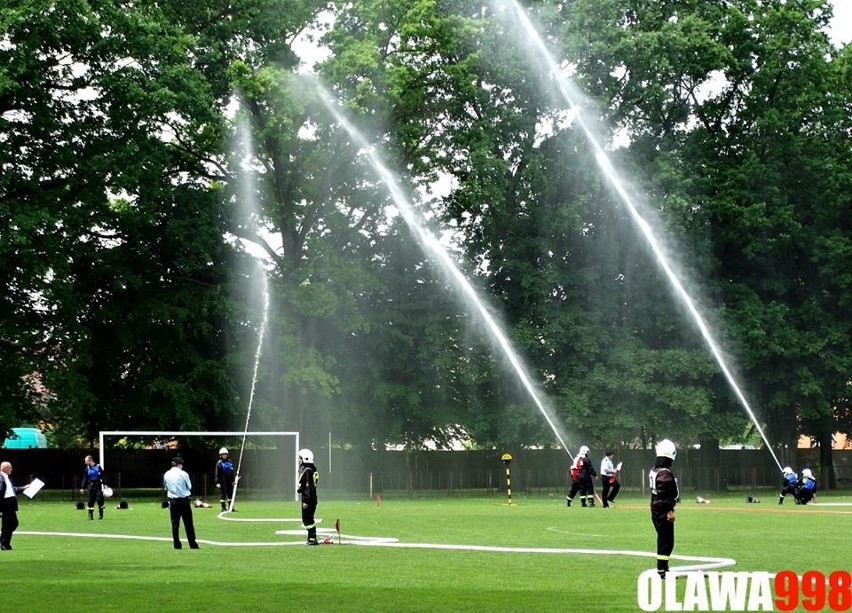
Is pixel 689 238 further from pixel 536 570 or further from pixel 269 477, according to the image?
pixel 536 570

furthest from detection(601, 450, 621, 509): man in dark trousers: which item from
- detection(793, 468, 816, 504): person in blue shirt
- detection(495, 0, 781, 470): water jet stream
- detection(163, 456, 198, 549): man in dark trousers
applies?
detection(163, 456, 198, 549): man in dark trousers

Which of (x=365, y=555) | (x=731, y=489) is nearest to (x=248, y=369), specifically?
(x=731, y=489)

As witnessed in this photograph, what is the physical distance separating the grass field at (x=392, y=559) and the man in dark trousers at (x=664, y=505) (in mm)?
634

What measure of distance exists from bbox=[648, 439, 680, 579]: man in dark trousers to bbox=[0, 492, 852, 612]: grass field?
0.63 metres

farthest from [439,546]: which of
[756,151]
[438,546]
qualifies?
[756,151]

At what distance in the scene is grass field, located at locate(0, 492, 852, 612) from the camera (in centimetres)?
1989

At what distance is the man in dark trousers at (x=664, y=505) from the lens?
69.4 ft

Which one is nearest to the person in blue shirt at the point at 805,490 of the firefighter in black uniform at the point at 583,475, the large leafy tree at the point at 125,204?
the firefighter in black uniform at the point at 583,475

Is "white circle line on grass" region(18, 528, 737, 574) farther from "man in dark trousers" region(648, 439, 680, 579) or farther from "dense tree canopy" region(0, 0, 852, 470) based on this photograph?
"dense tree canopy" region(0, 0, 852, 470)

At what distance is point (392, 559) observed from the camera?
27.0m

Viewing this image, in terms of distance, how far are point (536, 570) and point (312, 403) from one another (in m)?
46.3

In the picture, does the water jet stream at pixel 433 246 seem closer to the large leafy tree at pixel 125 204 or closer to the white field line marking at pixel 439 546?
the large leafy tree at pixel 125 204

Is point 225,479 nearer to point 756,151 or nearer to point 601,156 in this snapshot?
point 601,156

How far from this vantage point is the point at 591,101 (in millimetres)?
68312
